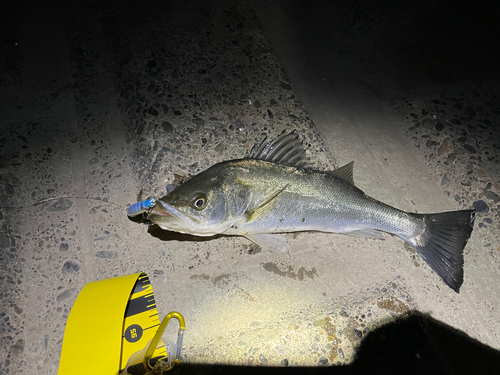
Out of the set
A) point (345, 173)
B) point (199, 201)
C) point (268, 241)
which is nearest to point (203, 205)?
point (199, 201)

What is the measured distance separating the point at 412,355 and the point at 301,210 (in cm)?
136

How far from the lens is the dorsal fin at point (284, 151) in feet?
7.93

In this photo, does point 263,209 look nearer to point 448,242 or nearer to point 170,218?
point 170,218

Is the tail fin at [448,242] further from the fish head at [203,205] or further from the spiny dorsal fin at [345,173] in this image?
the fish head at [203,205]

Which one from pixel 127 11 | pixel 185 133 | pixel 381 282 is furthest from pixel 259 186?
pixel 127 11

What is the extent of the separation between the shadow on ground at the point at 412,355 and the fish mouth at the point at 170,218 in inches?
39.6

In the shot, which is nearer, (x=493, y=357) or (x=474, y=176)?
(x=493, y=357)

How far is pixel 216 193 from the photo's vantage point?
217 centimetres

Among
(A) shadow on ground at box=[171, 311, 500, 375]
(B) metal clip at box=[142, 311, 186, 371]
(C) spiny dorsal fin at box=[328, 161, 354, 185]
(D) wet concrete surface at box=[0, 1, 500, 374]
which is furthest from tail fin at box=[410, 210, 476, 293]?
(B) metal clip at box=[142, 311, 186, 371]

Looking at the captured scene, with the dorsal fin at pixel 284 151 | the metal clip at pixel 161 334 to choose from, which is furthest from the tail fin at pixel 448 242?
the metal clip at pixel 161 334

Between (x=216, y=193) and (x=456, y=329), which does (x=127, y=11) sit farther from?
(x=456, y=329)

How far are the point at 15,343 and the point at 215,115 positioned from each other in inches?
91.9

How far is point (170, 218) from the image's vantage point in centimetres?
204

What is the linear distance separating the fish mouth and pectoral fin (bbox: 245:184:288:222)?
15.8 inches
